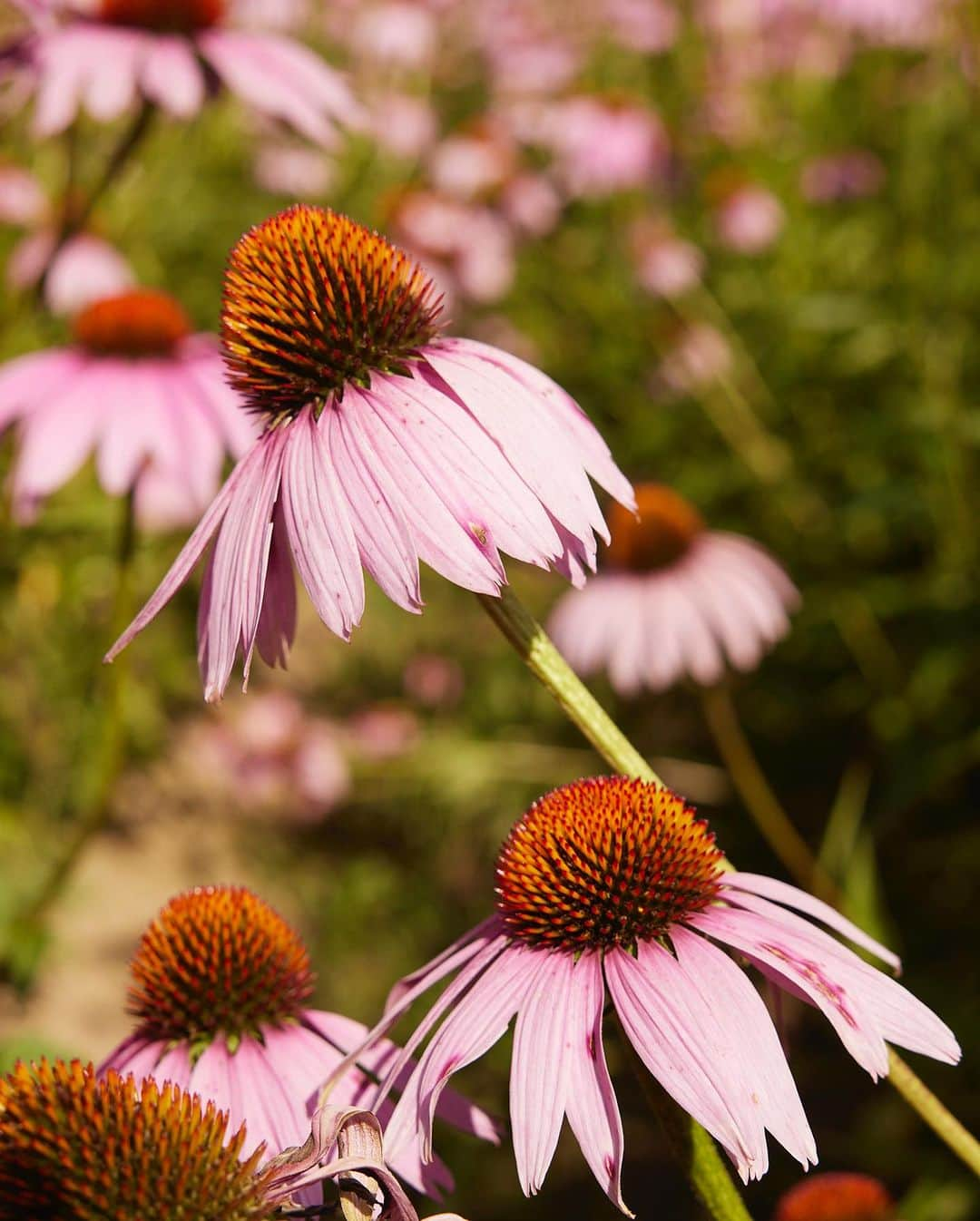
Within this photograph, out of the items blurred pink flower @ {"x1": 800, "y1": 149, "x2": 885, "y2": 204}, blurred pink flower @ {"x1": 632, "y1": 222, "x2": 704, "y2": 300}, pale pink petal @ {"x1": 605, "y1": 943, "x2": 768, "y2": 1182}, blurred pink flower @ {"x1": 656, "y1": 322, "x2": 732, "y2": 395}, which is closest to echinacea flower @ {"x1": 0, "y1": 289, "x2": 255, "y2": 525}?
pale pink petal @ {"x1": 605, "y1": 943, "x2": 768, "y2": 1182}

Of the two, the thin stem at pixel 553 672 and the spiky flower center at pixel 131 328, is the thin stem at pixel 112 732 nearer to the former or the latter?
the spiky flower center at pixel 131 328

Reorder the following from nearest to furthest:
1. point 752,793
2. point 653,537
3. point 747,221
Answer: point 752,793, point 653,537, point 747,221

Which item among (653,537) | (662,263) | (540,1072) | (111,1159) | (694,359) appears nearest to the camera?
(111,1159)

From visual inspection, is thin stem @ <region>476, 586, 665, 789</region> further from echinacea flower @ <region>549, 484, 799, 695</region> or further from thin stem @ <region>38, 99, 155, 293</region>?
echinacea flower @ <region>549, 484, 799, 695</region>

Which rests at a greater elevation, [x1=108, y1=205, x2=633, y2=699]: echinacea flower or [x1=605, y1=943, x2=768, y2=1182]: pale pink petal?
[x1=108, y1=205, x2=633, y2=699]: echinacea flower

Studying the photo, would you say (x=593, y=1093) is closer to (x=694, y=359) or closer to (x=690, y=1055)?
(x=690, y=1055)

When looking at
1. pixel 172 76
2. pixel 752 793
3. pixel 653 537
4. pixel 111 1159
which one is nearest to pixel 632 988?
pixel 111 1159

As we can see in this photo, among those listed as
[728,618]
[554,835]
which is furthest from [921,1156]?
[554,835]
